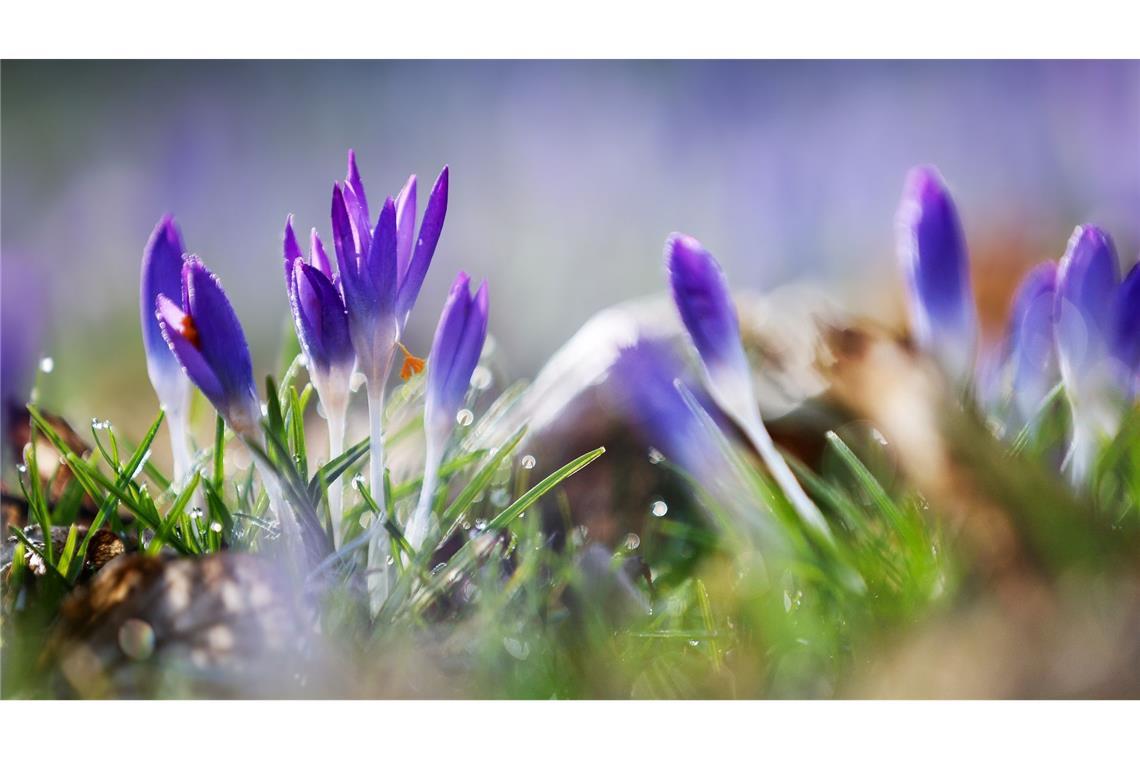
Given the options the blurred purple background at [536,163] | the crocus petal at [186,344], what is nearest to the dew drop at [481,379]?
the blurred purple background at [536,163]

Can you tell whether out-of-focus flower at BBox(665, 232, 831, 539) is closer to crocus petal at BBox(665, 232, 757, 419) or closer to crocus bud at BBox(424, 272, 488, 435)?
crocus petal at BBox(665, 232, 757, 419)

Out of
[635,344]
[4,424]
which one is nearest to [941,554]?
[635,344]

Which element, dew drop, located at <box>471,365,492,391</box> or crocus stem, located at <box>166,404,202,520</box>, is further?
dew drop, located at <box>471,365,492,391</box>

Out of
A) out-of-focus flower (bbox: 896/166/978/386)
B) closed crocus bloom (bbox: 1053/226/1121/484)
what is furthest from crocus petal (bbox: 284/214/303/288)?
closed crocus bloom (bbox: 1053/226/1121/484)

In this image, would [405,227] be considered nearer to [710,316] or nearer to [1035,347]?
[710,316]

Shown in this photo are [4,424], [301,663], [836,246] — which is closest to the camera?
[301,663]
